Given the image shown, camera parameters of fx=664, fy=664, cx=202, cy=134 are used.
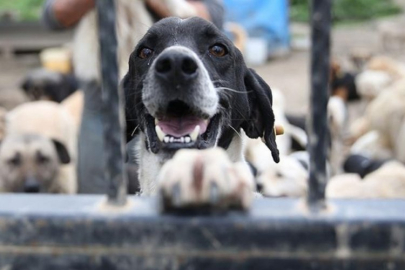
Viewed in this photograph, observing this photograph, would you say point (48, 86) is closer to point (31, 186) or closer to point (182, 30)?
point (31, 186)

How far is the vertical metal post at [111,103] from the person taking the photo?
124cm

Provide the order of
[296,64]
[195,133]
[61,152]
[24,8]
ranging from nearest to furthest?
1. [195,133]
2. [61,152]
3. [296,64]
4. [24,8]

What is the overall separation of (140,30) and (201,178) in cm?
303

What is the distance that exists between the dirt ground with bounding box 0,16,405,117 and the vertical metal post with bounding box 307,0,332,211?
10.00 metres

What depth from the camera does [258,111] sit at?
3035 millimetres

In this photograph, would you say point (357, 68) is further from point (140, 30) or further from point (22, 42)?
point (140, 30)

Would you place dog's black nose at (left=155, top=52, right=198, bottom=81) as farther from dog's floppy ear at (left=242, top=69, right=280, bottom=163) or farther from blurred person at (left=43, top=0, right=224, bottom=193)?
blurred person at (left=43, top=0, right=224, bottom=193)

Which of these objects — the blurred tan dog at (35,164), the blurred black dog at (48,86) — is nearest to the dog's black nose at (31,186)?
the blurred tan dog at (35,164)

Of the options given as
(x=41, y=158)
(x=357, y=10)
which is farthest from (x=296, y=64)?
(x=41, y=158)

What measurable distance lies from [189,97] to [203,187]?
130cm

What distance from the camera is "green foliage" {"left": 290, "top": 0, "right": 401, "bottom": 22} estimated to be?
68.5 feet

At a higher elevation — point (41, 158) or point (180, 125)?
point (180, 125)

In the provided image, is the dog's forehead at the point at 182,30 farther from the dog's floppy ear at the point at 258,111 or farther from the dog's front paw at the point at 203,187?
the dog's front paw at the point at 203,187

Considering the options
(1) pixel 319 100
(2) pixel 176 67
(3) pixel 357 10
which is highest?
(1) pixel 319 100
